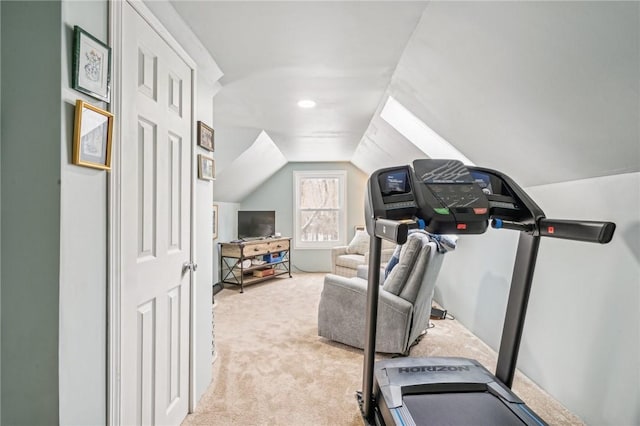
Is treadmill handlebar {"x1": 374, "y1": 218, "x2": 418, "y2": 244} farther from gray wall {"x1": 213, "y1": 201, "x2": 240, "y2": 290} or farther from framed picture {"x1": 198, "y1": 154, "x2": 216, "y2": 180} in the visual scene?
gray wall {"x1": 213, "y1": 201, "x2": 240, "y2": 290}

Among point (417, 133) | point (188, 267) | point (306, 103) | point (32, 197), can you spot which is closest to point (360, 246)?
point (417, 133)

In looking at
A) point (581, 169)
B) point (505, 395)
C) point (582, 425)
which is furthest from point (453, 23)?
point (582, 425)

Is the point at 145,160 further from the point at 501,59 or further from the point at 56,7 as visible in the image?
the point at 501,59

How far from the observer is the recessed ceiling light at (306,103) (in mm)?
3029

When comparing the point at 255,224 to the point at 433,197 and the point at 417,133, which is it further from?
the point at 433,197

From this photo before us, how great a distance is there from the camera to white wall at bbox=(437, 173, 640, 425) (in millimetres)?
1639

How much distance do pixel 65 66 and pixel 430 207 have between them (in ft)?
4.68

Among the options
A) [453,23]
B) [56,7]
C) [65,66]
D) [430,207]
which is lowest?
[430,207]

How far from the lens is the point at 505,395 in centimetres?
171

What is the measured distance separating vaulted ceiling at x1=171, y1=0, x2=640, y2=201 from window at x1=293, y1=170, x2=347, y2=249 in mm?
3503

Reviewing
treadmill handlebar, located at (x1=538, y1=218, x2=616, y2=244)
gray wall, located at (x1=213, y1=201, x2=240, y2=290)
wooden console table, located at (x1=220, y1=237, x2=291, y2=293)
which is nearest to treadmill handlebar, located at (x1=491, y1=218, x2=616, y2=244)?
treadmill handlebar, located at (x1=538, y1=218, x2=616, y2=244)

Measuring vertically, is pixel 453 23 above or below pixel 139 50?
above

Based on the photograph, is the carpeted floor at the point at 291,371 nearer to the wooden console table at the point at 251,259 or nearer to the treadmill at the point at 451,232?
the treadmill at the point at 451,232

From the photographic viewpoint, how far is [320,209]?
656 centimetres
